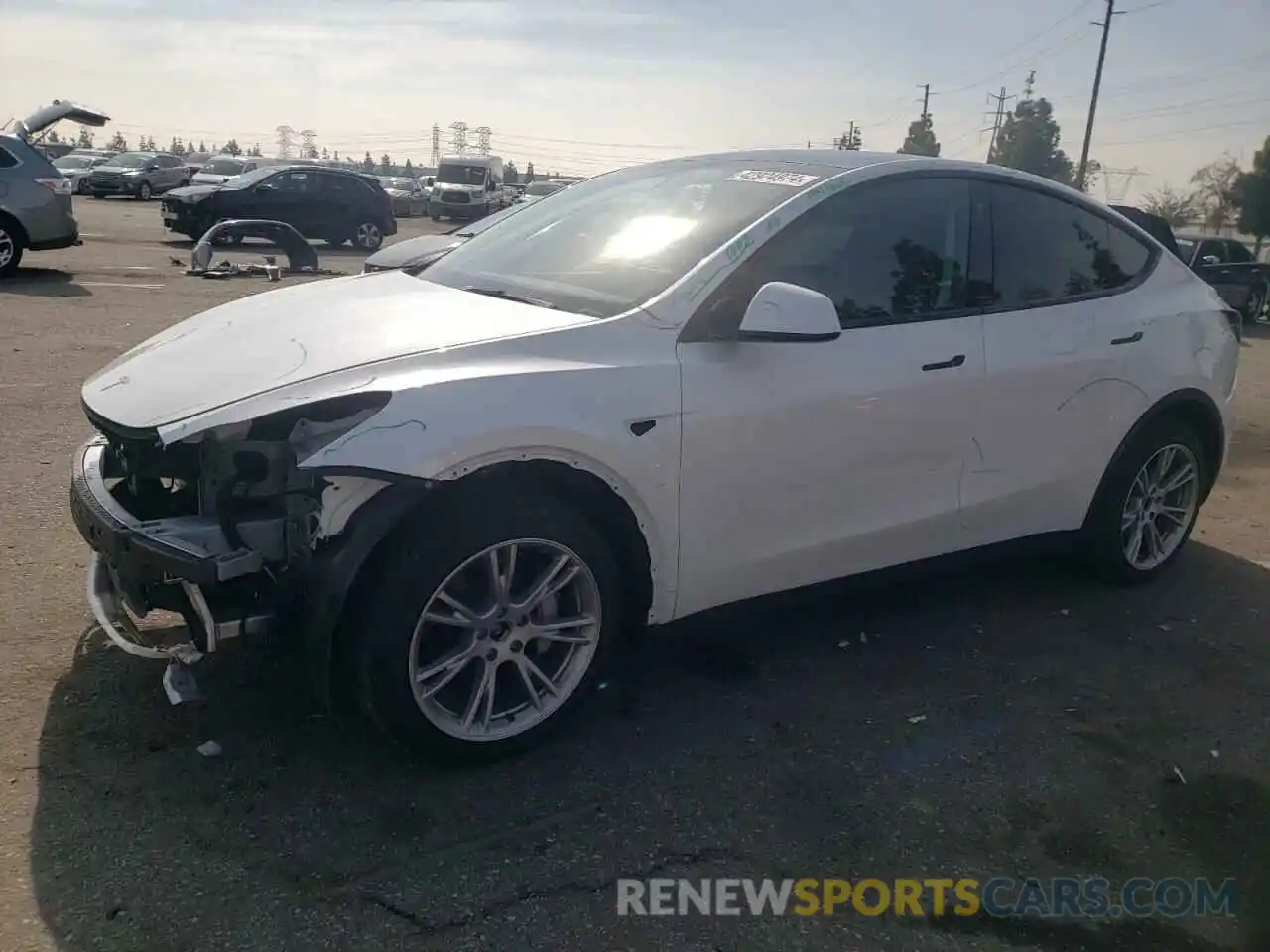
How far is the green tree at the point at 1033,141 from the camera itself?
53.1m

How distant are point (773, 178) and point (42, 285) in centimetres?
1137

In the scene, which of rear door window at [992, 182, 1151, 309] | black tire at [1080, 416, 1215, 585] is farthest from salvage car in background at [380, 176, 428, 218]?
black tire at [1080, 416, 1215, 585]

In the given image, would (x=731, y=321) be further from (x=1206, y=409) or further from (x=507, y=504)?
(x=1206, y=409)

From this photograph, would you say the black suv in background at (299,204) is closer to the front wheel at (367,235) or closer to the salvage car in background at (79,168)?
the front wheel at (367,235)

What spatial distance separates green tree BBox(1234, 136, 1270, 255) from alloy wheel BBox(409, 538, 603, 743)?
1636 inches

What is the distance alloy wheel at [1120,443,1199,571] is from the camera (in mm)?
4793

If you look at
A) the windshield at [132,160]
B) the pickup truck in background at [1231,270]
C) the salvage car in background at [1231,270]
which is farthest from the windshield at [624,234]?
the windshield at [132,160]

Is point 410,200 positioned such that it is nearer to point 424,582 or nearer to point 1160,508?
point 1160,508

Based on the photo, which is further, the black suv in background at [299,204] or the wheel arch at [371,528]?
the black suv in background at [299,204]

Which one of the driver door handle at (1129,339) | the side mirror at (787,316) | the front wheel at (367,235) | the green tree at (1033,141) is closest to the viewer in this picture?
the side mirror at (787,316)

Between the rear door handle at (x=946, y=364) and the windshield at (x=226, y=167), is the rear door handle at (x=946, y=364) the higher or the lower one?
the higher one

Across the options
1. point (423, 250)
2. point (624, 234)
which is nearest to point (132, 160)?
point (423, 250)

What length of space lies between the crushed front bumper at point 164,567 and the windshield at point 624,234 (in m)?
1.29

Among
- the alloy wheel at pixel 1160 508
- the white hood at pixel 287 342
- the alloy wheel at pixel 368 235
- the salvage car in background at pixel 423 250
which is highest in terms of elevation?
the salvage car in background at pixel 423 250
